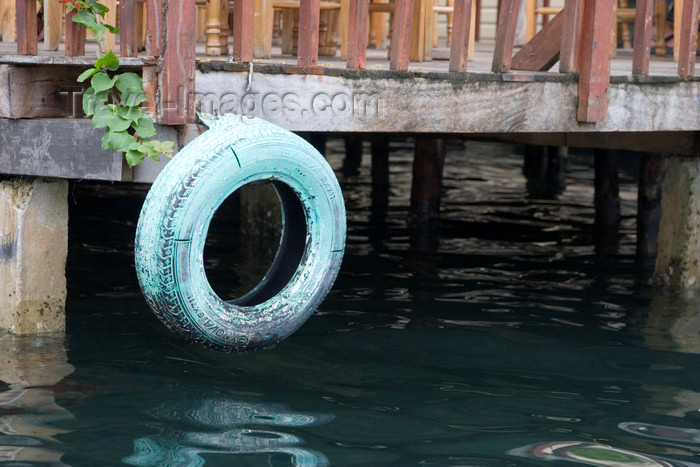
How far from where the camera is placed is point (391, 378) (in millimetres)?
4336

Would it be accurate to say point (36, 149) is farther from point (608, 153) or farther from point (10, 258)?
point (608, 153)

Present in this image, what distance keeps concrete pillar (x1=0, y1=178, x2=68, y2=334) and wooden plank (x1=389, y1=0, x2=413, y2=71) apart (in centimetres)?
154

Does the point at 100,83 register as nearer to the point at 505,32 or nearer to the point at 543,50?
the point at 505,32

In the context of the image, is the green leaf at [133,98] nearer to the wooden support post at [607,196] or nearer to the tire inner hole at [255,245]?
the tire inner hole at [255,245]

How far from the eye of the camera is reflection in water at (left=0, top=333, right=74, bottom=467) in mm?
3416

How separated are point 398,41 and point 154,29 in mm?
1100

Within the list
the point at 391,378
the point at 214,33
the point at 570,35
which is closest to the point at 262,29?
the point at 214,33

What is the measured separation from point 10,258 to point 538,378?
235 cm

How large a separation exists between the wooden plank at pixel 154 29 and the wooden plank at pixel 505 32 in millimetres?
1627

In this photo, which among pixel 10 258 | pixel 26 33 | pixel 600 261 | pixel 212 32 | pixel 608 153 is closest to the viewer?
pixel 26 33

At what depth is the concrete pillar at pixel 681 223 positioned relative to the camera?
5953 mm

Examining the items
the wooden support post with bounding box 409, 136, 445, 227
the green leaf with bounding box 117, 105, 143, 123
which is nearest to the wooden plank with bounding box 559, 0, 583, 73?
the green leaf with bounding box 117, 105, 143, 123

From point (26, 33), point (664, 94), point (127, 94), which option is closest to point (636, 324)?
point (664, 94)

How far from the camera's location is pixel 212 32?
4.95m
